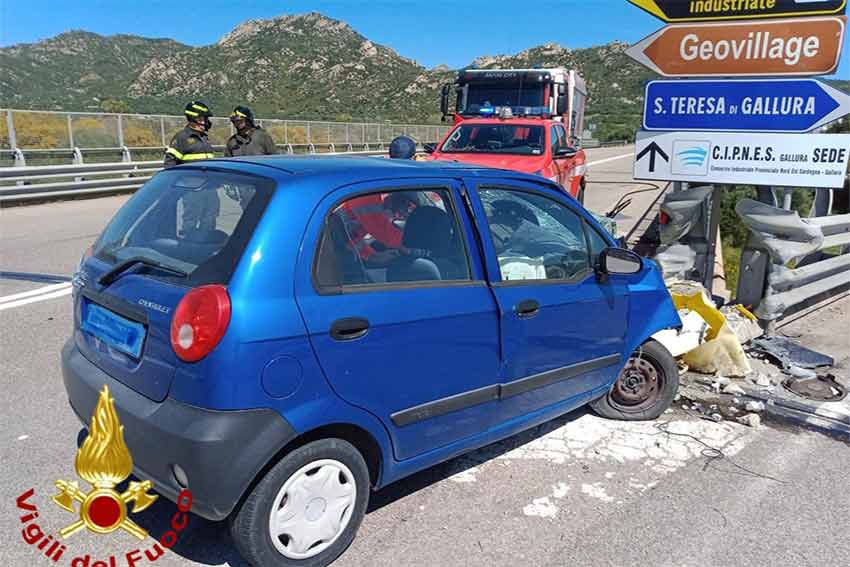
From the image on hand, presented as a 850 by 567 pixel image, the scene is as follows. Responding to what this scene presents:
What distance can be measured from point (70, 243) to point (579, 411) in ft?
26.2

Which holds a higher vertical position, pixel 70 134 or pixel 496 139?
pixel 70 134

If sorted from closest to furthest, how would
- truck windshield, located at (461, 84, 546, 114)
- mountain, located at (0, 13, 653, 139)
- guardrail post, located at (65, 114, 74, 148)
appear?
truck windshield, located at (461, 84, 546, 114) < guardrail post, located at (65, 114, 74, 148) < mountain, located at (0, 13, 653, 139)

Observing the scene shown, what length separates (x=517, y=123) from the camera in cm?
1072

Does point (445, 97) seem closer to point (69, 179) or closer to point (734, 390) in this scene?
point (69, 179)

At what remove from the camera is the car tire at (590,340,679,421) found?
4191mm

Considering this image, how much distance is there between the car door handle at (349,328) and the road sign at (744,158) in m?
4.40

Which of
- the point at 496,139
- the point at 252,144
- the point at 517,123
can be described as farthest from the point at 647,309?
the point at 517,123

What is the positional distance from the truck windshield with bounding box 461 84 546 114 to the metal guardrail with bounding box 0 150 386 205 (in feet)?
24.1

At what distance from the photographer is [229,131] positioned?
77.8ft

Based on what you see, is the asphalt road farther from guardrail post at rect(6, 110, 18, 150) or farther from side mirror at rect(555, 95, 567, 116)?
guardrail post at rect(6, 110, 18, 150)

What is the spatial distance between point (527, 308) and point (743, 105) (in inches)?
143

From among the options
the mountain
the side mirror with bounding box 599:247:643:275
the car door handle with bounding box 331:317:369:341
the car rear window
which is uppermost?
the mountain

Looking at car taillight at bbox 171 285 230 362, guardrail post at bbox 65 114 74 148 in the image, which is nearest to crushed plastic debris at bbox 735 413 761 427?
car taillight at bbox 171 285 230 362

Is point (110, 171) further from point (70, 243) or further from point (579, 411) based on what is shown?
point (579, 411)
